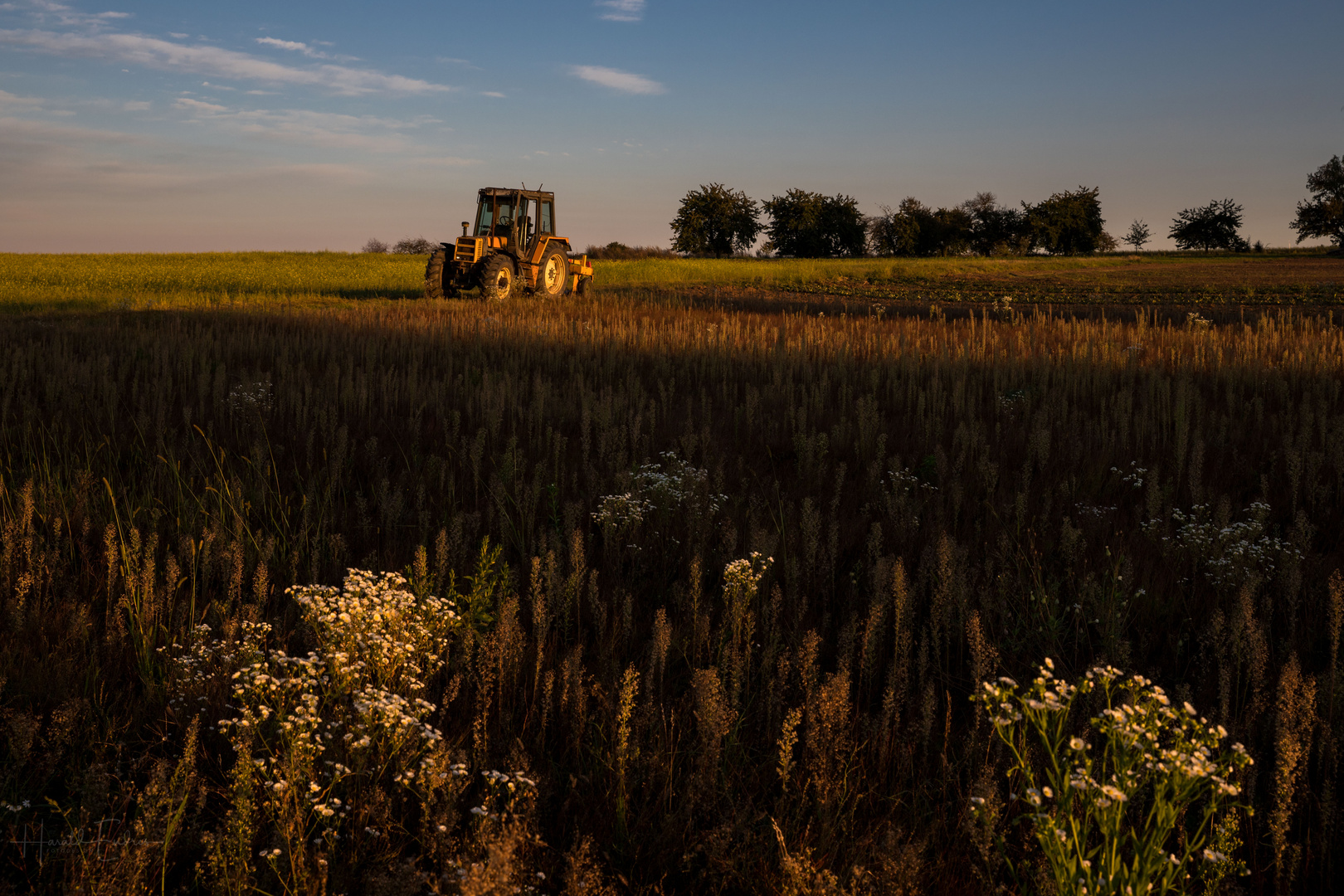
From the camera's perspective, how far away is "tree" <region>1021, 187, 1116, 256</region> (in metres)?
83.6

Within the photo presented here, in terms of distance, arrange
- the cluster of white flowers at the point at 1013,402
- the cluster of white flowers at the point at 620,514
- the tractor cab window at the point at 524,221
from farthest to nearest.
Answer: the tractor cab window at the point at 524,221 < the cluster of white flowers at the point at 1013,402 < the cluster of white flowers at the point at 620,514

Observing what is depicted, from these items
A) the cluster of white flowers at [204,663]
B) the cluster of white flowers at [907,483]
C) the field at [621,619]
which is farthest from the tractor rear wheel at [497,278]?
the cluster of white flowers at [204,663]

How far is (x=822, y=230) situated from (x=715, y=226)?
10719mm

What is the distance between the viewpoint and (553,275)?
22109 millimetres

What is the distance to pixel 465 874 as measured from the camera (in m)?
1.68

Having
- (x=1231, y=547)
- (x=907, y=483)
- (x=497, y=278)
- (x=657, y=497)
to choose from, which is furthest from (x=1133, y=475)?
(x=497, y=278)

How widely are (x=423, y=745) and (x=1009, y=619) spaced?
2346 mm

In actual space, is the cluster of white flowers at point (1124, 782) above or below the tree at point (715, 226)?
below

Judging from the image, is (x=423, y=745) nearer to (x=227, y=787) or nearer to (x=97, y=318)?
(x=227, y=787)

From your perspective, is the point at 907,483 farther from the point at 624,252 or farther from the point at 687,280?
the point at 624,252

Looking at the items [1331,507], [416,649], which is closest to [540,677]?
[416,649]

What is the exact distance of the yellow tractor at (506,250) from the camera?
19.9 meters

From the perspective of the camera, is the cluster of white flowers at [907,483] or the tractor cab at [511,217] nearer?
the cluster of white flowers at [907,483]

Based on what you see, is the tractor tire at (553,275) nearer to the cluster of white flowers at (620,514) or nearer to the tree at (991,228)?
the cluster of white flowers at (620,514)
